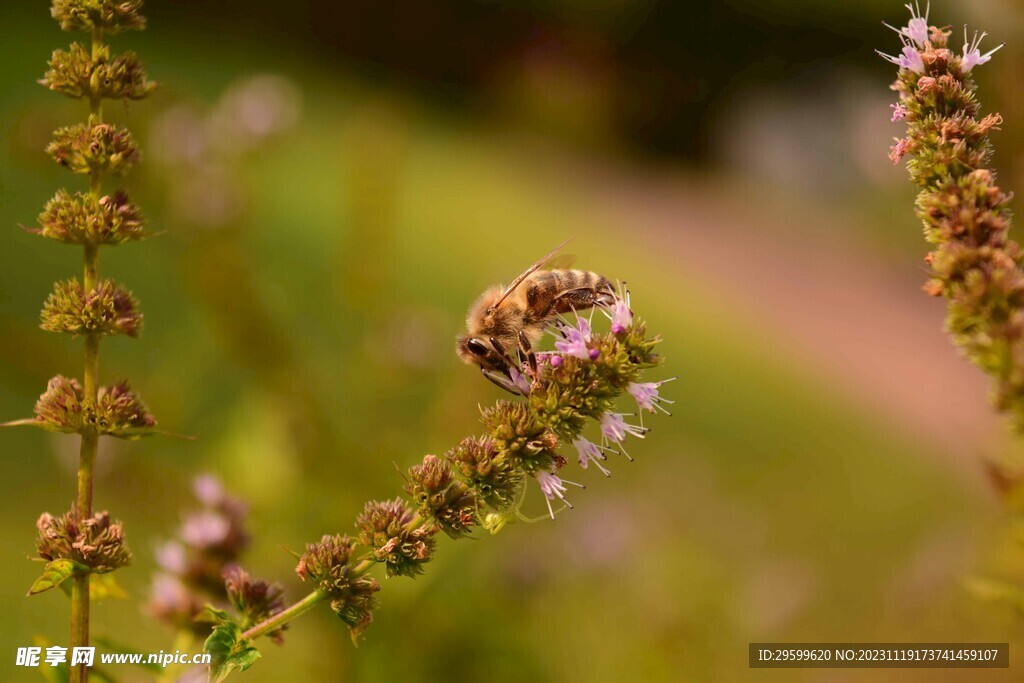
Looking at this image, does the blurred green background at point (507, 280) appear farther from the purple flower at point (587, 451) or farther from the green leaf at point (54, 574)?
the green leaf at point (54, 574)

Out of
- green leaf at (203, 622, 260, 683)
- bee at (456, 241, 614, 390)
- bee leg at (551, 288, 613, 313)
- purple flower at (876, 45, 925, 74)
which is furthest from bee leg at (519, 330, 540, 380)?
purple flower at (876, 45, 925, 74)

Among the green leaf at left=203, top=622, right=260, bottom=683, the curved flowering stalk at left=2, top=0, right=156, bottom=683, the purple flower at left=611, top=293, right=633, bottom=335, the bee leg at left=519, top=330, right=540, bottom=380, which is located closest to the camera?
the green leaf at left=203, top=622, right=260, bottom=683

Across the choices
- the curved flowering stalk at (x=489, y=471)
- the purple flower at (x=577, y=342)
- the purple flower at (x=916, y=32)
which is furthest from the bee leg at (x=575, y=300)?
the purple flower at (x=916, y=32)

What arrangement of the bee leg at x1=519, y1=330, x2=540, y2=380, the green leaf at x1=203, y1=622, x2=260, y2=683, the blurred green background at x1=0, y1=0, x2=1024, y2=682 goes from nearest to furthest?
the green leaf at x1=203, y1=622, x2=260, y2=683
the bee leg at x1=519, y1=330, x2=540, y2=380
the blurred green background at x1=0, y1=0, x2=1024, y2=682

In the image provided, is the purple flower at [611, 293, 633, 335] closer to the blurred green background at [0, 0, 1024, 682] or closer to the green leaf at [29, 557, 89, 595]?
the blurred green background at [0, 0, 1024, 682]

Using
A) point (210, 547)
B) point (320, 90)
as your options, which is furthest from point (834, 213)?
point (210, 547)

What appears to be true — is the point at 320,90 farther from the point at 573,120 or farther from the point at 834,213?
the point at 834,213

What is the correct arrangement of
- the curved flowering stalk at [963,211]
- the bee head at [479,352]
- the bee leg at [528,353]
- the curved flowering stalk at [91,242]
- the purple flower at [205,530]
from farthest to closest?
the bee head at [479,352] → the purple flower at [205,530] → the bee leg at [528,353] → the curved flowering stalk at [91,242] → the curved flowering stalk at [963,211]
